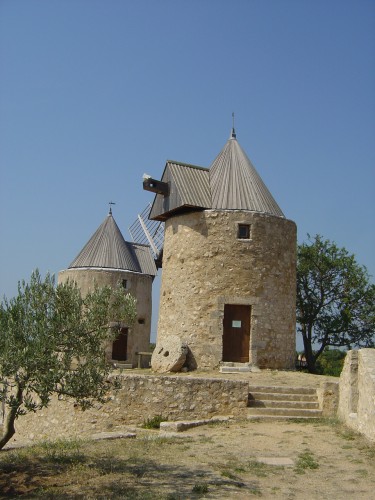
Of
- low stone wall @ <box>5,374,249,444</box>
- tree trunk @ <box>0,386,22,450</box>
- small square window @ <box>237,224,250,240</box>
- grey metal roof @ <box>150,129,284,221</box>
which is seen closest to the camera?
tree trunk @ <box>0,386,22,450</box>

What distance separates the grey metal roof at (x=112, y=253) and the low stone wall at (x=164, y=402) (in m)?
11.9

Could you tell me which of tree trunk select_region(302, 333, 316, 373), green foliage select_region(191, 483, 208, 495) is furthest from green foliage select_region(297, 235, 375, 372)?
green foliage select_region(191, 483, 208, 495)

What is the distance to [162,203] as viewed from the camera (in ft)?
62.7

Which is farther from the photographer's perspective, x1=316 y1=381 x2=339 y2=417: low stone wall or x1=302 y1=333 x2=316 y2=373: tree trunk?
x1=302 y1=333 x2=316 y2=373: tree trunk

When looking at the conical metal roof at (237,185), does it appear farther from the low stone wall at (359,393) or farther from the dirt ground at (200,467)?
the dirt ground at (200,467)

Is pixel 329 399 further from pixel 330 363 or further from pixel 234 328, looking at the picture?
pixel 330 363

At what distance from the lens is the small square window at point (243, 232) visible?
17.1 m

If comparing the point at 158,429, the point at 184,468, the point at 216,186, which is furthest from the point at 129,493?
the point at 216,186

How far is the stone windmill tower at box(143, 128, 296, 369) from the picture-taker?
16547 millimetres

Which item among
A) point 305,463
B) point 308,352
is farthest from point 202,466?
point 308,352

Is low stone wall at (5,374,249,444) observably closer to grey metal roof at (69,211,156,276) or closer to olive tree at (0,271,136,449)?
olive tree at (0,271,136,449)

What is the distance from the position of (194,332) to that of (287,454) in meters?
7.90

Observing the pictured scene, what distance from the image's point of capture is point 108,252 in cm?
2481

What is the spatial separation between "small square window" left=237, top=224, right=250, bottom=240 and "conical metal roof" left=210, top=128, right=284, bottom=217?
593 mm
